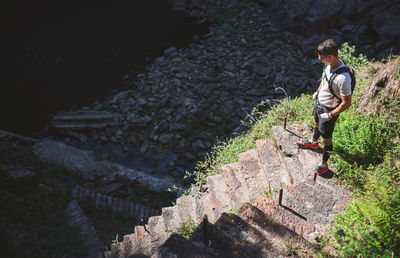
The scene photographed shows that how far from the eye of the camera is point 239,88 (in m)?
8.45

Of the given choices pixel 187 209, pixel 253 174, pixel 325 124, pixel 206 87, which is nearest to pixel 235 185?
pixel 253 174

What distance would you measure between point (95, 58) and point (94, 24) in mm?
2801

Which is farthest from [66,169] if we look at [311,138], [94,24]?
[94,24]

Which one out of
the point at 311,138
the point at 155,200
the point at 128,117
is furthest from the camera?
the point at 128,117

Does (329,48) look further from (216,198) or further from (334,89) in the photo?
(216,198)

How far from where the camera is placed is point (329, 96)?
2.78 m

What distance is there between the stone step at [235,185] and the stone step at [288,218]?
21.6 inches

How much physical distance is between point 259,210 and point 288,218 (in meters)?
0.29

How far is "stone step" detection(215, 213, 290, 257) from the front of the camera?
2291mm

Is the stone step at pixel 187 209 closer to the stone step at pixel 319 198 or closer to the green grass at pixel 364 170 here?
the green grass at pixel 364 170

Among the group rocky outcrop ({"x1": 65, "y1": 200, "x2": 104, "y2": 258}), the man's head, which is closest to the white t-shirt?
the man's head

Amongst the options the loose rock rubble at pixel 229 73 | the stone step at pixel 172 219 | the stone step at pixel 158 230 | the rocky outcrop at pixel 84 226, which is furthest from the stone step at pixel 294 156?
the rocky outcrop at pixel 84 226

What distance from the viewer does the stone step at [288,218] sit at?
2.51 metres

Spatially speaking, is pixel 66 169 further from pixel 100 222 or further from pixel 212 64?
pixel 212 64
